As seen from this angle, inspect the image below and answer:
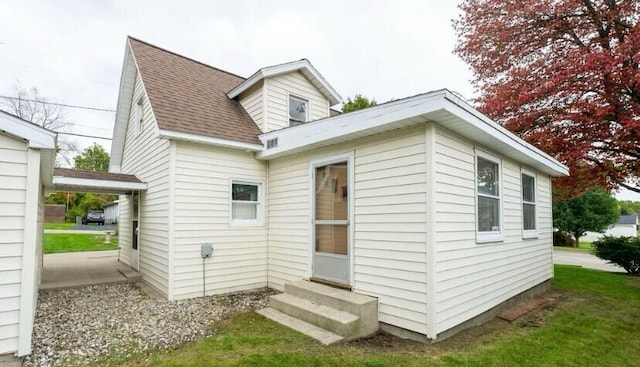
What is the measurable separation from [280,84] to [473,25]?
268 inches

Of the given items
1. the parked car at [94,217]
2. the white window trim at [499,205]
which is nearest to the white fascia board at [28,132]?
the white window trim at [499,205]

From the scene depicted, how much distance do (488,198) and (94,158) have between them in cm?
4355

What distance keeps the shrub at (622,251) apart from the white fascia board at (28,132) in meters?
15.0

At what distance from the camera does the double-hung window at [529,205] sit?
6.75 meters

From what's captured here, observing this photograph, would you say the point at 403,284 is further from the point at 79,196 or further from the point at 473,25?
the point at 79,196

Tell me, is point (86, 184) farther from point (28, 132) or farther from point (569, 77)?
point (569, 77)

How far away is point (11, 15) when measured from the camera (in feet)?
47.1

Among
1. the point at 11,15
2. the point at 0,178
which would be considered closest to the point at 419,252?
the point at 0,178

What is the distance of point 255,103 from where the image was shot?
8.09 m

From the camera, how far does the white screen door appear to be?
536cm

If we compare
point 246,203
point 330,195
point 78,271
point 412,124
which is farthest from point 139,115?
point 412,124

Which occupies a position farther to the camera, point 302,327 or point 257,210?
point 257,210

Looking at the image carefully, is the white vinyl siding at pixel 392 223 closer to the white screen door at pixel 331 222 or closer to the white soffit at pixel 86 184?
the white screen door at pixel 331 222

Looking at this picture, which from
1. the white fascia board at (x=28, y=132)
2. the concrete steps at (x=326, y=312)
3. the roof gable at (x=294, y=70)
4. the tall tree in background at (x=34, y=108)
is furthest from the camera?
the tall tree in background at (x=34, y=108)
